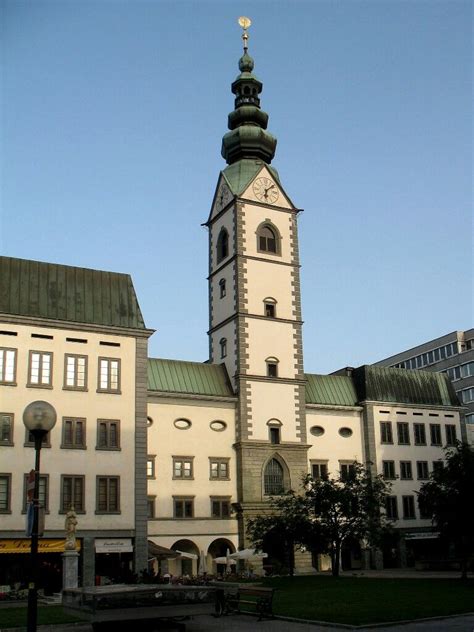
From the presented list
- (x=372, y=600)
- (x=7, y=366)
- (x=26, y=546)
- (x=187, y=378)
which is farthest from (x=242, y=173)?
(x=372, y=600)

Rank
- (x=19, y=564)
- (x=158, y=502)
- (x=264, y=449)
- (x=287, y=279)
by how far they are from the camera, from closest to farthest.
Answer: (x=19, y=564) → (x=158, y=502) → (x=264, y=449) → (x=287, y=279)

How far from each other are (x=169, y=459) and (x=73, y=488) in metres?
11.3


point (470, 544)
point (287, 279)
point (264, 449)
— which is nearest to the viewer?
point (470, 544)

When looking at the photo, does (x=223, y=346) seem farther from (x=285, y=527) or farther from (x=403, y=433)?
(x=285, y=527)

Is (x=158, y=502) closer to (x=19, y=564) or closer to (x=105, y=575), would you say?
(x=105, y=575)

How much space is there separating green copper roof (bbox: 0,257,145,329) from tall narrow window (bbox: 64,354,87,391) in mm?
2489

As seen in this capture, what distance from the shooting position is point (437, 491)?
47.6 meters

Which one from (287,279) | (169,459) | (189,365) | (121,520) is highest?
(287,279)

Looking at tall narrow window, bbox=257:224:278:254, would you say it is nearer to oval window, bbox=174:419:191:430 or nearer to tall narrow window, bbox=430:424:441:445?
oval window, bbox=174:419:191:430

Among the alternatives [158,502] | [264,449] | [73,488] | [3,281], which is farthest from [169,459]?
[3,281]

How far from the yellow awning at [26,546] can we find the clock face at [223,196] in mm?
33437

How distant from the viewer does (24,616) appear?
28859mm

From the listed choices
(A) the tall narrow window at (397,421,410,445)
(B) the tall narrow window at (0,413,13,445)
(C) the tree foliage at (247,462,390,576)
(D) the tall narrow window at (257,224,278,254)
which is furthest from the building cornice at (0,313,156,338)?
(A) the tall narrow window at (397,421,410,445)

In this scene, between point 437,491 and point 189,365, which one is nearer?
point 437,491
